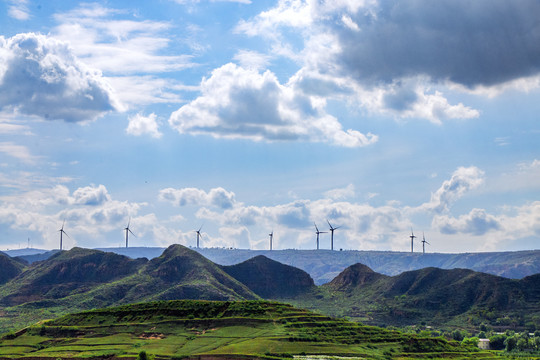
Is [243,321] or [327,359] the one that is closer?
[327,359]

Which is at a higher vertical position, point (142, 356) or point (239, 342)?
point (239, 342)

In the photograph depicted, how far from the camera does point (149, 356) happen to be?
161m

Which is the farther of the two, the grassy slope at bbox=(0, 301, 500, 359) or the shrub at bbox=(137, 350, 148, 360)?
the grassy slope at bbox=(0, 301, 500, 359)

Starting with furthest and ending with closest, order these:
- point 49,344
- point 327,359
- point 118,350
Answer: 1. point 49,344
2. point 118,350
3. point 327,359

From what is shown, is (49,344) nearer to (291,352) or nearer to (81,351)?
(81,351)

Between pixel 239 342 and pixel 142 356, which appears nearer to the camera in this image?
pixel 142 356

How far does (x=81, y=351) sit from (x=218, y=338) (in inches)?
1509

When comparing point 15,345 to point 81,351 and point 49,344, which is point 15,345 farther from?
point 81,351

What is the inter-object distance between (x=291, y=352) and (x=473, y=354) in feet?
220

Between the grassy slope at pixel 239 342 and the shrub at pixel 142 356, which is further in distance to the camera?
the grassy slope at pixel 239 342

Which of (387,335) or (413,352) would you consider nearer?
(413,352)

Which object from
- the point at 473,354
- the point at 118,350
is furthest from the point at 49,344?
the point at 473,354

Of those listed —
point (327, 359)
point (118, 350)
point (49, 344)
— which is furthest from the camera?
point (49, 344)

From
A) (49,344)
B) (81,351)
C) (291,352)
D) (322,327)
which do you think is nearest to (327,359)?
(291,352)
